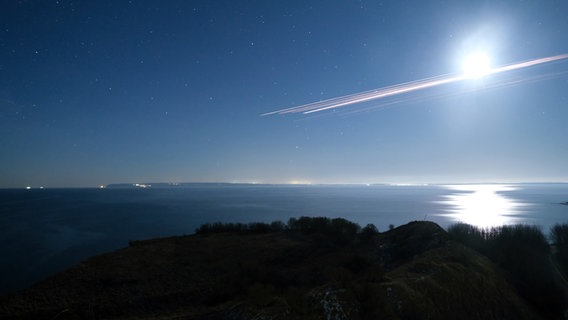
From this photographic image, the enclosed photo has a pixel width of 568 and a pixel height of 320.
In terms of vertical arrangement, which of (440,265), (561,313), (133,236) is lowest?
(133,236)

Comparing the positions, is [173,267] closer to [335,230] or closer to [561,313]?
[335,230]

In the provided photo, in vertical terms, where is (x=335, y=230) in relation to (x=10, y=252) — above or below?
above

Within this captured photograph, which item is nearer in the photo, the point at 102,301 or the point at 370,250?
the point at 102,301

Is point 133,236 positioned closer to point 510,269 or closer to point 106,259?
point 106,259

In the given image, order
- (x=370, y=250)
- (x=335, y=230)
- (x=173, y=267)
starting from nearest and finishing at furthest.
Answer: (x=173, y=267) < (x=370, y=250) < (x=335, y=230)

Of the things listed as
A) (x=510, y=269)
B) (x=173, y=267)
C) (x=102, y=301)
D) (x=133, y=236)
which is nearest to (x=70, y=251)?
(x=133, y=236)

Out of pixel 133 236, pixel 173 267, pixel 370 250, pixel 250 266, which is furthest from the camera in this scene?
pixel 133 236
